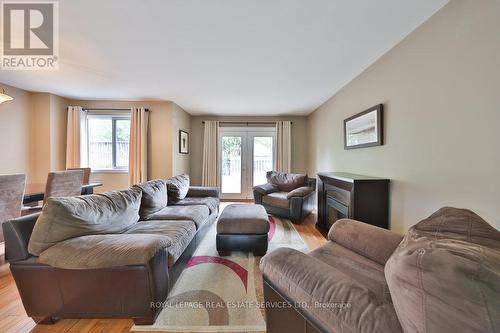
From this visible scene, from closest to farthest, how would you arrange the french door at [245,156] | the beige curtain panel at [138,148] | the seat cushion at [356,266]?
the seat cushion at [356,266] → the beige curtain panel at [138,148] → the french door at [245,156]

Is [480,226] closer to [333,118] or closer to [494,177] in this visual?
[494,177]

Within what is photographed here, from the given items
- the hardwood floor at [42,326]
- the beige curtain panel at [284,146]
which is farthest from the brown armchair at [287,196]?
the hardwood floor at [42,326]

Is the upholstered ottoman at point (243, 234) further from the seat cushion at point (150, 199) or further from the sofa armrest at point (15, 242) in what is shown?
the sofa armrest at point (15, 242)

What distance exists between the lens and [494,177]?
49.4 inches

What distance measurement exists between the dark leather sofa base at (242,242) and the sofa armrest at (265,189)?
1.71 m

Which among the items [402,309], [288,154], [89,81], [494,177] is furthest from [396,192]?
[89,81]

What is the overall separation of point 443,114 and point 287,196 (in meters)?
2.46

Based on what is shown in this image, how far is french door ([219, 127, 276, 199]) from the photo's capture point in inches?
213

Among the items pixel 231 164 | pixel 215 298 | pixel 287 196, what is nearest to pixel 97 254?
pixel 215 298

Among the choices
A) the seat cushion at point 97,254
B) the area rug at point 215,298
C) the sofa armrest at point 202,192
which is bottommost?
the area rug at point 215,298

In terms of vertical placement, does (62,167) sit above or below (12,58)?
below

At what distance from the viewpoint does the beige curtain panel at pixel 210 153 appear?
5266 mm

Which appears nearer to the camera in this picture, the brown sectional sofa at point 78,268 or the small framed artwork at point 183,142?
the brown sectional sofa at point 78,268

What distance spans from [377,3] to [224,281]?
8.65ft
